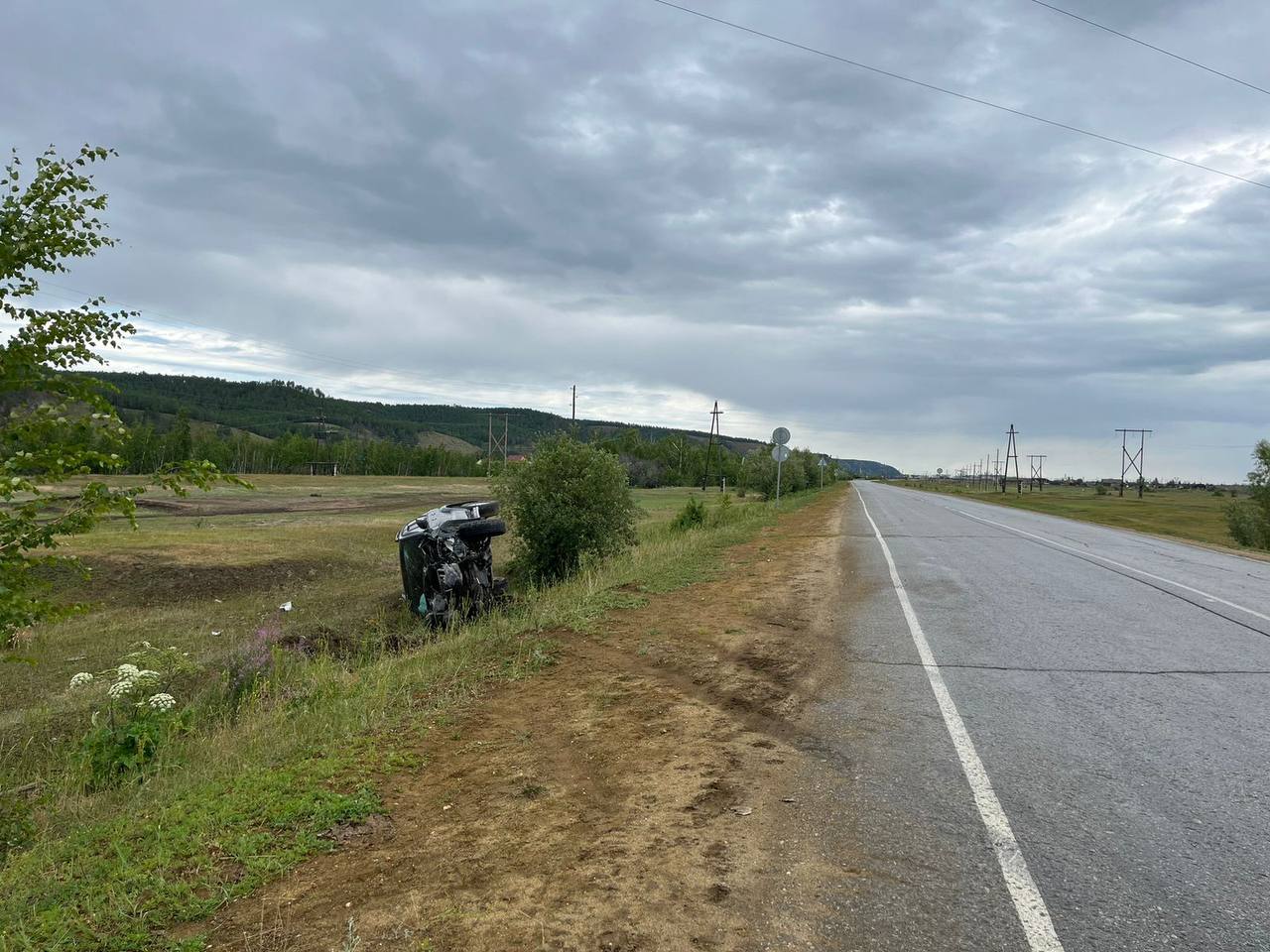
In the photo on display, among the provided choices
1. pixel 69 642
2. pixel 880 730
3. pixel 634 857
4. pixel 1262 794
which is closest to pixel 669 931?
pixel 634 857

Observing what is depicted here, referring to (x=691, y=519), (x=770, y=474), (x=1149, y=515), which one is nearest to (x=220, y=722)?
(x=691, y=519)

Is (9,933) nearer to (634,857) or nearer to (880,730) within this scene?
(634,857)

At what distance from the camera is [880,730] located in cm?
500

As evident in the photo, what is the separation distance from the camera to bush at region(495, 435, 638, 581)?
17.1 m

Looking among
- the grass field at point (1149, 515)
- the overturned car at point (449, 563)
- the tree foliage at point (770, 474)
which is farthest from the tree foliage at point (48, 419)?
the tree foliage at point (770, 474)

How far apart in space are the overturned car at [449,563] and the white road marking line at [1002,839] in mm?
7906

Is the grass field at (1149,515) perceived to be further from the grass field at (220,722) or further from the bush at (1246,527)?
the grass field at (220,722)

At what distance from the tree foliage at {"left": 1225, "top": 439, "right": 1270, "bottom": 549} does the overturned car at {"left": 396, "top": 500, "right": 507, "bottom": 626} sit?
48720 millimetres

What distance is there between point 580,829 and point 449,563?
28.8 feet

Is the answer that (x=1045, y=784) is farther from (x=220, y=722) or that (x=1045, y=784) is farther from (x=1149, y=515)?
(x=1149, y=515)

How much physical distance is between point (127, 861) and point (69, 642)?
12.4 metres

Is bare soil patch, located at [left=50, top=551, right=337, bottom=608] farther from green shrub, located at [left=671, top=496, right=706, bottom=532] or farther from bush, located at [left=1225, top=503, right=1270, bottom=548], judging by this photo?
bush, located at [left=1225, top=503, right=1270, bottom=548]

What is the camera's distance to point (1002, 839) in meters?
3.53

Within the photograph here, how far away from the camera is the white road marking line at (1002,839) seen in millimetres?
2830
